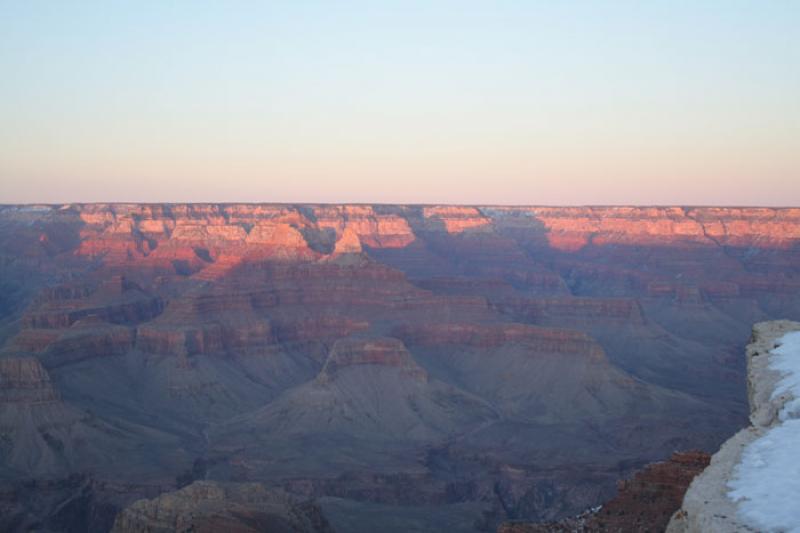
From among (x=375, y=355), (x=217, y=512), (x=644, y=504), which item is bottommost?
(x=375, y=355)

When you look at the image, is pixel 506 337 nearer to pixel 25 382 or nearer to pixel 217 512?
pixel 25 382

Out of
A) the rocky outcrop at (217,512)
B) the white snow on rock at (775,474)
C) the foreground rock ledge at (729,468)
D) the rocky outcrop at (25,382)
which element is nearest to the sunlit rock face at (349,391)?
the rocky outcrop at (25,382)

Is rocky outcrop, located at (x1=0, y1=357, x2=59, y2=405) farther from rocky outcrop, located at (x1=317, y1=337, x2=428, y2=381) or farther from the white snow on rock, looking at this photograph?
the white snow on rock

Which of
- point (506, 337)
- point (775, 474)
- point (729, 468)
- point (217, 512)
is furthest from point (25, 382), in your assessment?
point (775, 474)

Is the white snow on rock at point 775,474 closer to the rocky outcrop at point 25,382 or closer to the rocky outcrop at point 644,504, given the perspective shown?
the rocky outcrop at point 644,504

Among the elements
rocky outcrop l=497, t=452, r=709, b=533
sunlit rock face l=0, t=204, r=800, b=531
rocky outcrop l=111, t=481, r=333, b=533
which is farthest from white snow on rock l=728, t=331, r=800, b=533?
sunlit rock face l=0, t=204, r=800, b=531

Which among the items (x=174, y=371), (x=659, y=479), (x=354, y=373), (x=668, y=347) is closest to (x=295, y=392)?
(x=354, y=373)

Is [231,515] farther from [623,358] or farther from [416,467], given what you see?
[623,358]
